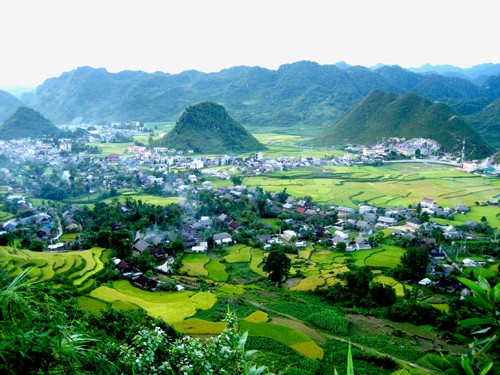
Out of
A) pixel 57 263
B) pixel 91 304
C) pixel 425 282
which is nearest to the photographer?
pixel 91 304

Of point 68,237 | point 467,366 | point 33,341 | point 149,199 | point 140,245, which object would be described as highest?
point 467,366

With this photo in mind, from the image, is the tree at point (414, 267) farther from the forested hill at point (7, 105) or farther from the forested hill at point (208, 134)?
the forested hill at point (7, 105)

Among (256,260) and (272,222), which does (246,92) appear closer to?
(272,222)

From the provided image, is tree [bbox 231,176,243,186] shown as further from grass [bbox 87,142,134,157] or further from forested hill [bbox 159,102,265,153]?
grass [bbox 87,142,134,157]

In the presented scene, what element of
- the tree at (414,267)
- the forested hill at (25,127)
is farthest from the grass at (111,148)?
the tree at (414,267)

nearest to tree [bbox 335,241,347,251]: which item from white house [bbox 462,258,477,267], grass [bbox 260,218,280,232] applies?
grass [bbox 260,218,280,232]

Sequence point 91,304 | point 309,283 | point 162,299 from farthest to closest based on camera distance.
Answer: point 309,283
point 162,299
point 91,304

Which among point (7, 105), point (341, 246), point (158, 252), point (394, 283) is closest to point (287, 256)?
point (341, 246)
